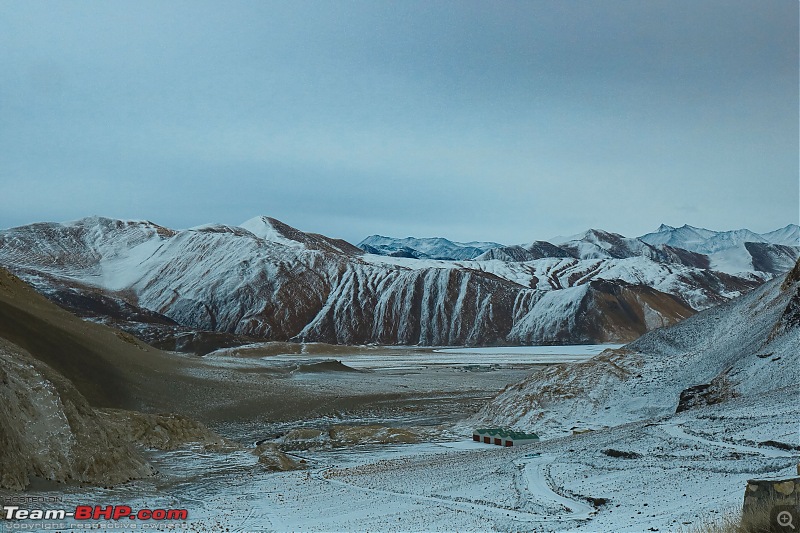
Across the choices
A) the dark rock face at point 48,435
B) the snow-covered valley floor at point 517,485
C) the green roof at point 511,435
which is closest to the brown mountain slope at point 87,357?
the snow-covered valley floor at point 517,485

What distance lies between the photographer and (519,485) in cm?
2105

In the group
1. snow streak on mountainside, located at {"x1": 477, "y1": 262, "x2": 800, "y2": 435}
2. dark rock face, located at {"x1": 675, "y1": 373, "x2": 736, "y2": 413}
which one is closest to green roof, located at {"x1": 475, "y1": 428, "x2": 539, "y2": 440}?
snow streak on mountainside, located at {"x1": 477, "y1": 262, "x2": 800, "y2": 435}

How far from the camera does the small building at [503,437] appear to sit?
Result: 35.2 meters

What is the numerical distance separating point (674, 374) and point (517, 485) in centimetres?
2709

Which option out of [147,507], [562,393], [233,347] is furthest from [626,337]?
[147,507]

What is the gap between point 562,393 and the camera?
4431cm

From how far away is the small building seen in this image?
35219mm

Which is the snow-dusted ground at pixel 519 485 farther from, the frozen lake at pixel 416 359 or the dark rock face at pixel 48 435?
the frozen lake at pixel 416 359

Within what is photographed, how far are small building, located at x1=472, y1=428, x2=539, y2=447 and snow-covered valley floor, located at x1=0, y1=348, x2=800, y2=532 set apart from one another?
534cm

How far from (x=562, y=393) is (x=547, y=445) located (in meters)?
15.4

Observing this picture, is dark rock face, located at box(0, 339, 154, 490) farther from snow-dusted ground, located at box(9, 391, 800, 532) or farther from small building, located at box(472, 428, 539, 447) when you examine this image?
small building, located at box(472, 428, 539, 447)

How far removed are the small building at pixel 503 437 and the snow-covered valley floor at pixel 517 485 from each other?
5.34 meters

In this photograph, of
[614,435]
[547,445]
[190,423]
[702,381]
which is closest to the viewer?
[614,435]

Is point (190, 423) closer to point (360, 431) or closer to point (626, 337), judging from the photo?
point (360, 431)
